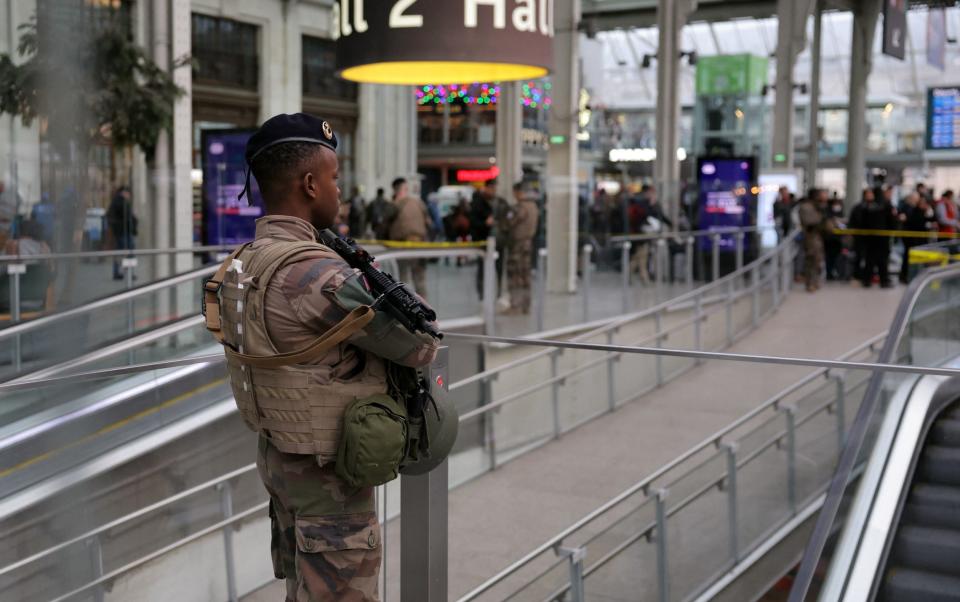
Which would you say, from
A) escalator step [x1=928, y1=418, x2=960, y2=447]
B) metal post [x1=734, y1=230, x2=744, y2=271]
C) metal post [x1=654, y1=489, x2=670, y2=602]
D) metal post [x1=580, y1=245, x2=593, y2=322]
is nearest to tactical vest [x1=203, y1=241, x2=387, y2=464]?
metal post [x1=654, y1=489, x2=670, y2=602]

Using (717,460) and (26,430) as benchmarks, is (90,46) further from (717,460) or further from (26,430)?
(717,460)

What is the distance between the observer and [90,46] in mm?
1242

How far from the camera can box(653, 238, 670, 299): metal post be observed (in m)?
12.9

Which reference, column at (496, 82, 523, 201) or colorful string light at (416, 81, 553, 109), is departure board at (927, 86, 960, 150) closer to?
colorful string light at (416, 81, 553, 109)

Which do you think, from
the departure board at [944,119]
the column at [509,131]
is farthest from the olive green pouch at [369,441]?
the departure board at [944,119]

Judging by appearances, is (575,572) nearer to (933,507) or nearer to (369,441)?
(933,507)

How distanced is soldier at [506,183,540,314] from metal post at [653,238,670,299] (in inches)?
74.7

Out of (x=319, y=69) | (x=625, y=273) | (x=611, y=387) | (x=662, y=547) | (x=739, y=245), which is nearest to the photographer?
(x=662, y=547)

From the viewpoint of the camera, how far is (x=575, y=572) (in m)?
3.58

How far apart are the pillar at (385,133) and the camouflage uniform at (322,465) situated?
1943cm

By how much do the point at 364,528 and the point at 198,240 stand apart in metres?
9.22

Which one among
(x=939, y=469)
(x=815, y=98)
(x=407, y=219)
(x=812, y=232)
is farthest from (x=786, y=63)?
(x=939, y=469)

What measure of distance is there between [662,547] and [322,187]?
250 cm

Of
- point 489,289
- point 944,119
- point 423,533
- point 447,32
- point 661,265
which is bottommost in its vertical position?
point 423,533
